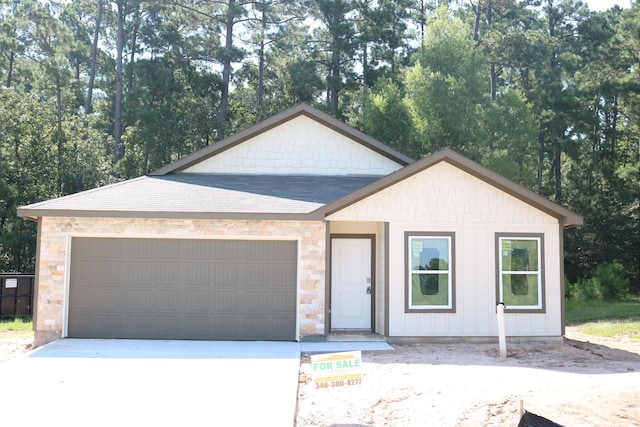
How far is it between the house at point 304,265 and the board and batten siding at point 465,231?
20 millimetres

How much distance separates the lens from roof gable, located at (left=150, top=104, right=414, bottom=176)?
14.6 m

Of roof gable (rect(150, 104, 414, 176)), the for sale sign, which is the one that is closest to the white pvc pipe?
the for sale sign

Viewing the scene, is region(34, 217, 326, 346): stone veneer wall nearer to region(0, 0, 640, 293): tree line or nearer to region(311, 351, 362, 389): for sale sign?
region(311, 351, 362, 389): for sale sign

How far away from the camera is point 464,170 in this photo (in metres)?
11.7

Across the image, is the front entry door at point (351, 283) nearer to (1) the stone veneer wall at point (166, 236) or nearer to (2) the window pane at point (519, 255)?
(1) the stone veneer wall at point (166, 236)

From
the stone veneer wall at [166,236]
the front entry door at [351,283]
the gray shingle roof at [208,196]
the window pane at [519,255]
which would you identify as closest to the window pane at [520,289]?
the window pane at [519,255]

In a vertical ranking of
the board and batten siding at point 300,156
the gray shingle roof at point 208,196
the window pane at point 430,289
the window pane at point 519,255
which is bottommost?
the window pane at point 430,289

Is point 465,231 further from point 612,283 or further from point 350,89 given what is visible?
point 350,89

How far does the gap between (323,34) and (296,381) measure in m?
25.5

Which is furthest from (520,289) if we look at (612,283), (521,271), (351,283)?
(612,283)

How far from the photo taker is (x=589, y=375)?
28.6ft

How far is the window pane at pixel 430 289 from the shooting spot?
11547 millimetres

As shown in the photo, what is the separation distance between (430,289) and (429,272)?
12.9 inches

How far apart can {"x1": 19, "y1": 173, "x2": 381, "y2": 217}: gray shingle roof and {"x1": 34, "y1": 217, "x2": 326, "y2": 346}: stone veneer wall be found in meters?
0.31
